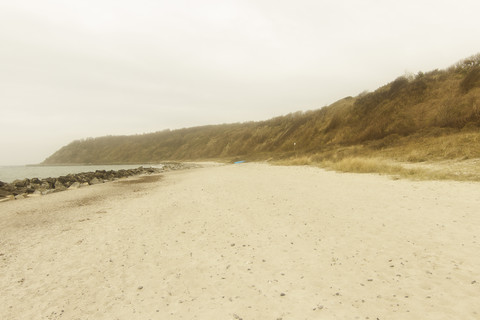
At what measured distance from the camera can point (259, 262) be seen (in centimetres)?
437

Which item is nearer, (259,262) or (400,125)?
(259,262)

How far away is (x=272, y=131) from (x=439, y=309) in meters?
51.1

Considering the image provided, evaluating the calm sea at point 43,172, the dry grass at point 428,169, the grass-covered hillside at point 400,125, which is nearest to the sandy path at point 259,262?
the dry grass at point 428,169

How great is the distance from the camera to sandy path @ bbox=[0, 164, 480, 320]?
3.17 m

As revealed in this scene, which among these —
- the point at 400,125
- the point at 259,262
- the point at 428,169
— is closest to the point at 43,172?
the point at 259,262

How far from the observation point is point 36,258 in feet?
17.0

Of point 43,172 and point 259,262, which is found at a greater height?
point 43,172

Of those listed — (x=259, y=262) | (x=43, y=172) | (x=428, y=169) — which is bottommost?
(x=259, y=262)

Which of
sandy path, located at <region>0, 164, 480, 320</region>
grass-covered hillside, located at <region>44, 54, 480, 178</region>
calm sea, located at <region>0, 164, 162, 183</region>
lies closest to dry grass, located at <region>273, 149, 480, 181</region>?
grass-covered hillside, located at <region>44, 54, 480, 178</region>

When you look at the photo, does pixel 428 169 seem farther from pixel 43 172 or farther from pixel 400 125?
pixel 43 172

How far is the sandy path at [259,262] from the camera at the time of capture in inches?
125

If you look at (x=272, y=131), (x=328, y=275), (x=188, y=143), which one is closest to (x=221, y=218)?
(x=328, y=275)

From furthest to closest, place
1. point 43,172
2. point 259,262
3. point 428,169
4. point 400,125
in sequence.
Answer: point 43,172, point 400,125, point 428,169, point 259,262

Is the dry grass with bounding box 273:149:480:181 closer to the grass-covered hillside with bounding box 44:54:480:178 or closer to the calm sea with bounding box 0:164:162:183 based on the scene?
the grass-covered hillside with bounding box 44:54:480:178
